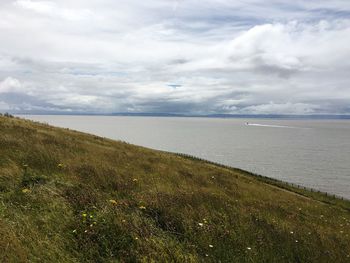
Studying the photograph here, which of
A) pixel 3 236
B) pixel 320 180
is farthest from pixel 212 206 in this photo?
pixel 320 180

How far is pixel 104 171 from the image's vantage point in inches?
614

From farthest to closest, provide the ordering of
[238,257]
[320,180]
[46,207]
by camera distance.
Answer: [320,180]
[46,207]
[238,257]

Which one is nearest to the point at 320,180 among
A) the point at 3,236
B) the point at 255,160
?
the point at 255,160

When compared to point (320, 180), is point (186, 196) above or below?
above

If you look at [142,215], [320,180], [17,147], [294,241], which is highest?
[17,147]

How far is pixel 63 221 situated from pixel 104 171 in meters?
7.30

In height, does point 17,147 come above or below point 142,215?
above

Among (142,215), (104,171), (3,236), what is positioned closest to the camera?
(3,236)

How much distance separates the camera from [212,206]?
1273 cm

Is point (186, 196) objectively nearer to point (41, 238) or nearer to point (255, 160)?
point (41, 238)

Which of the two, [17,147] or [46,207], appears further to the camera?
[17,147]

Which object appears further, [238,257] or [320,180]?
[320,180]

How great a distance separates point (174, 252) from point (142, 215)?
7.85 ft

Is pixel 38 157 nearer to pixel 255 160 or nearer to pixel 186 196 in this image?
pixel 186 196
